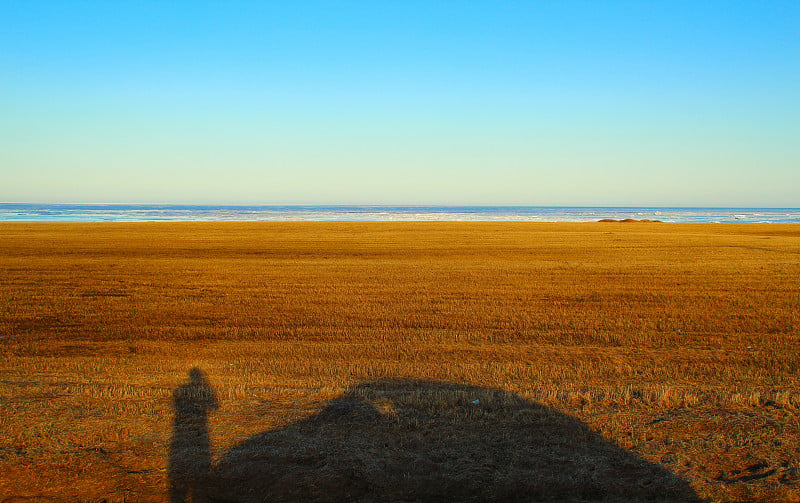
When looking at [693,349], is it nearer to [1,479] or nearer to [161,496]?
[161,496]

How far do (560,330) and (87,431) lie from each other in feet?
32.7

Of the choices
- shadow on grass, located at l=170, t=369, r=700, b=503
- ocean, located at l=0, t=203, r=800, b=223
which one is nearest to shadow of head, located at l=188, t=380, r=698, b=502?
shadow on grass, located at l=170, t=369, r=700, b=503

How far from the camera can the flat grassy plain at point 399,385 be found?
497 centimetres

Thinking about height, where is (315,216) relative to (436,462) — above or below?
above

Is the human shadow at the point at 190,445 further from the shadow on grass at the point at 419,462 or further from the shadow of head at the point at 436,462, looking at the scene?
the shadow of head at the point at 436,462

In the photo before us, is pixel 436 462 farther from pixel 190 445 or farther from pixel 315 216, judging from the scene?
pixel 315 216

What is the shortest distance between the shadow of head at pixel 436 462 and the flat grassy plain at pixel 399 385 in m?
0.02

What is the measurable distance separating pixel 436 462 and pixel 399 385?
3276mm

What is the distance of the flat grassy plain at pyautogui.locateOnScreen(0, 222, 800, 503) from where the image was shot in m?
4.97

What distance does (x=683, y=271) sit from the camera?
23.3 meters

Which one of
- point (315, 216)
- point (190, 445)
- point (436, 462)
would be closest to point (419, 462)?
point (436, 462)

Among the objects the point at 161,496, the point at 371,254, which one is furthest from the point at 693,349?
the point at 371,254

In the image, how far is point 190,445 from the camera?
549cm

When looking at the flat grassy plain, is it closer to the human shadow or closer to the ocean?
A: the human shadow
